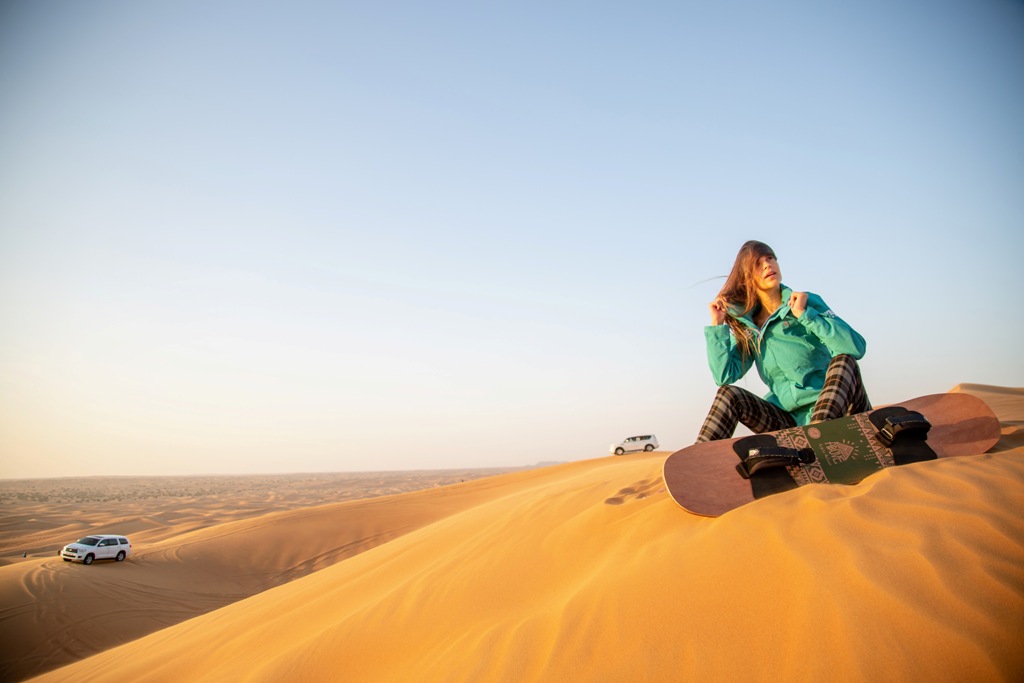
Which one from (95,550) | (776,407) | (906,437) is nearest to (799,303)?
(776,407)

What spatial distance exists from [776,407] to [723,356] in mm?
493

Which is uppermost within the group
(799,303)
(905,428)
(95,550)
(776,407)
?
(799,303)

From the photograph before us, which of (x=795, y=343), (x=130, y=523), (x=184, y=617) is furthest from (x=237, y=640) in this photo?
(x=130, y=523)

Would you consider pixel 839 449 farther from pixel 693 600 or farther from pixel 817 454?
pixel 693 600

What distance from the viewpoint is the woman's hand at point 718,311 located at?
366cm

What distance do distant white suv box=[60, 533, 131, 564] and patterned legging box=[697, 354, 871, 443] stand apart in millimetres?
17339

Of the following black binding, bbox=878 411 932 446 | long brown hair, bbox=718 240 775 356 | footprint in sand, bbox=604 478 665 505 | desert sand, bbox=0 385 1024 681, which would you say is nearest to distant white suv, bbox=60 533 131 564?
desert sand, bbox=0 385 1024 681

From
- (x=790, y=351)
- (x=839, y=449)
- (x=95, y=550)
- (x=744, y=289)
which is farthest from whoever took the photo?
(x=95, y=550)

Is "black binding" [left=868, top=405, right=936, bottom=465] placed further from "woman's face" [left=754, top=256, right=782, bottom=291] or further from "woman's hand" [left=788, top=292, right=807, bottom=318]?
"woman's face" [left=754, top=256, right=782, bottom=291]

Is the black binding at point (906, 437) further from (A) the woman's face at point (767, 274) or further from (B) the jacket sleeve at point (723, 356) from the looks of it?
(A) the woman's face at point (767, 274)

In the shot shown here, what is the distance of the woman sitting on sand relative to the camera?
9.98 feet

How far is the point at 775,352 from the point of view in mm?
3473

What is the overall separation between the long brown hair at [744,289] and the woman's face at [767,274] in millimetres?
25

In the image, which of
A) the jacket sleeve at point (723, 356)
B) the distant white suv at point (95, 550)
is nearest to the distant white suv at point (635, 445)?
the distant white suv at point (95, 550)
